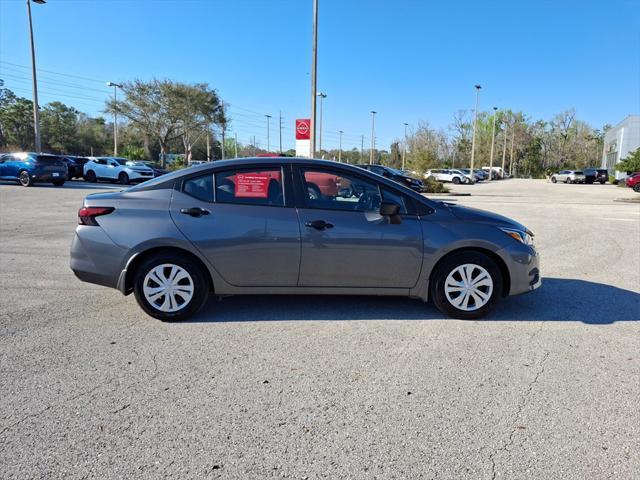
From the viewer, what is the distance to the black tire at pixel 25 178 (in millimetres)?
21734

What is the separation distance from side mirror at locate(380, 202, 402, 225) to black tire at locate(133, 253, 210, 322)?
1.83 meters

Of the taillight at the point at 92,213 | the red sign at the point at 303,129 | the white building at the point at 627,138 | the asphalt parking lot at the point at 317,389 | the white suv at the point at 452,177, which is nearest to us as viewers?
the asphalt parking lot at the point at 317,389

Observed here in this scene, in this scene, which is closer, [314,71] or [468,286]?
[468,286]

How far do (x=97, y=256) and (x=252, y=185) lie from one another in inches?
65.1

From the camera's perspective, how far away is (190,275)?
4.40 m

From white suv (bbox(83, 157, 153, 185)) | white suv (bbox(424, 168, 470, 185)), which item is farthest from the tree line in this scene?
white suv (bbox(83, 157, 153, 185))

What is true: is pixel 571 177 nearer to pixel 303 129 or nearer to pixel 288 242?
pixel 303 129

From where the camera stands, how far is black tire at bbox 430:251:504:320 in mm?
4531

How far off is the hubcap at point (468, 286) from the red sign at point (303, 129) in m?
14.1

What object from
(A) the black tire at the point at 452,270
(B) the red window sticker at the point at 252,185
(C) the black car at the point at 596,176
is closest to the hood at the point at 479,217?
(A) the black tire at the point at 452,270

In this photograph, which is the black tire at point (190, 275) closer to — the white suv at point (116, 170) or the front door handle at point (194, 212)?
the front door handle at point (194, 212)

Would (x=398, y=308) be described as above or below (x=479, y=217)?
below

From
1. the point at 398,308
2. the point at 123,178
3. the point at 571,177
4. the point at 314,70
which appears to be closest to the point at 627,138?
the point at 571,177

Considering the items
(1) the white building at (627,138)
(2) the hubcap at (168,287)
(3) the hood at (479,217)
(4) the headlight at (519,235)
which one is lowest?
(2) the hubcap at (168,287)
